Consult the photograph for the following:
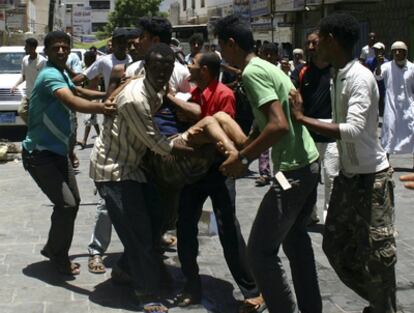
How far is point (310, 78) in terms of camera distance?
6336 millimetres

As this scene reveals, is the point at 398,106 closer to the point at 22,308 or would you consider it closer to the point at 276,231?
the point at 276,231

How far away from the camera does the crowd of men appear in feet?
12.7

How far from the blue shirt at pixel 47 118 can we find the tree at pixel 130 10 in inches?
2497

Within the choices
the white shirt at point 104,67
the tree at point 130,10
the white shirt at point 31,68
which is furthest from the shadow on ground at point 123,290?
the tree at point 130,10

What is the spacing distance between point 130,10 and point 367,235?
67079mm

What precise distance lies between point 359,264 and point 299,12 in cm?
2510

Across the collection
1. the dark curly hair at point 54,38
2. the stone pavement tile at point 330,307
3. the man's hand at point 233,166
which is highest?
the dark curly hair at point 54,38

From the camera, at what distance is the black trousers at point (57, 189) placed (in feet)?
16.8

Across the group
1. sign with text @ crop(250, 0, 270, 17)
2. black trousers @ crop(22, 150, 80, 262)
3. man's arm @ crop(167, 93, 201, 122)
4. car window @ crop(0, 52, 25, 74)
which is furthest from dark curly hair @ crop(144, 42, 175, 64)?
sign with text @ crop(250, 0, 270, 17)

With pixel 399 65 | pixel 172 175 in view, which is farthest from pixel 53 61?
pixel 399 65

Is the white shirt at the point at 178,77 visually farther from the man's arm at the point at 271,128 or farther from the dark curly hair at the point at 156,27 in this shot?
the man's arm at the point at 271,128

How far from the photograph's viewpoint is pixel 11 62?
51.1 ft

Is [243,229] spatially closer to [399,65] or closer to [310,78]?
[310,78]

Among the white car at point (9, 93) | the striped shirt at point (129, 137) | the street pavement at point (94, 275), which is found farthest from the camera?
the white car at point (9, 93)
